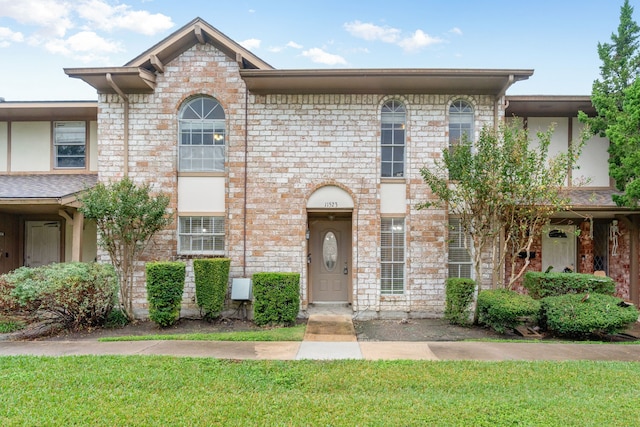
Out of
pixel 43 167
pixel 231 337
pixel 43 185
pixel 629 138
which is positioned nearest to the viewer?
pixel 231 337

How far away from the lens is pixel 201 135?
9.40 m

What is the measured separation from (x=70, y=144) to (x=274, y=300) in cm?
788

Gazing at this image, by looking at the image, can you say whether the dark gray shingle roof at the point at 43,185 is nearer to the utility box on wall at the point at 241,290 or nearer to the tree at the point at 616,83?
the utility box on wall at the point at 241,290

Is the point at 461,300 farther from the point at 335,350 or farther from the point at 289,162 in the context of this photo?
the point at 289,162

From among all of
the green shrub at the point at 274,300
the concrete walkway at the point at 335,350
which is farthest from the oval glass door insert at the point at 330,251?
the concrete walkway at the point at 335,350

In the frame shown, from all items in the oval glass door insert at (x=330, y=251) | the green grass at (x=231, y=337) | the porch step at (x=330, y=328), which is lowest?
the porch step at (x=330, y=328)

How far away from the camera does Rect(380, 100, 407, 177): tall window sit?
30.7 feet

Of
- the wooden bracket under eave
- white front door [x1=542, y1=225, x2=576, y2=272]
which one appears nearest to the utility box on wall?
the wooden bracket under eave

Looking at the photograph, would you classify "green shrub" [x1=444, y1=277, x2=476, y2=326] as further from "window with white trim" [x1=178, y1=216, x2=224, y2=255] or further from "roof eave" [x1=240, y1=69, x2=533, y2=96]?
"window with white trim" [x1=178, y1=216, x2=224, y2=255]

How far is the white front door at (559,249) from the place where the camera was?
1086cm

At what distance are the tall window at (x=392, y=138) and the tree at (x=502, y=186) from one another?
0.94m

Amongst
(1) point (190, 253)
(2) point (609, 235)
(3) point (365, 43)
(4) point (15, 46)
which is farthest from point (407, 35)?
(4) point (15, 46)

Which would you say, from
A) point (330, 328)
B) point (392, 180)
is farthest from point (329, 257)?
point (392, 180)

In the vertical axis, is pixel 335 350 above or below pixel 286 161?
below
